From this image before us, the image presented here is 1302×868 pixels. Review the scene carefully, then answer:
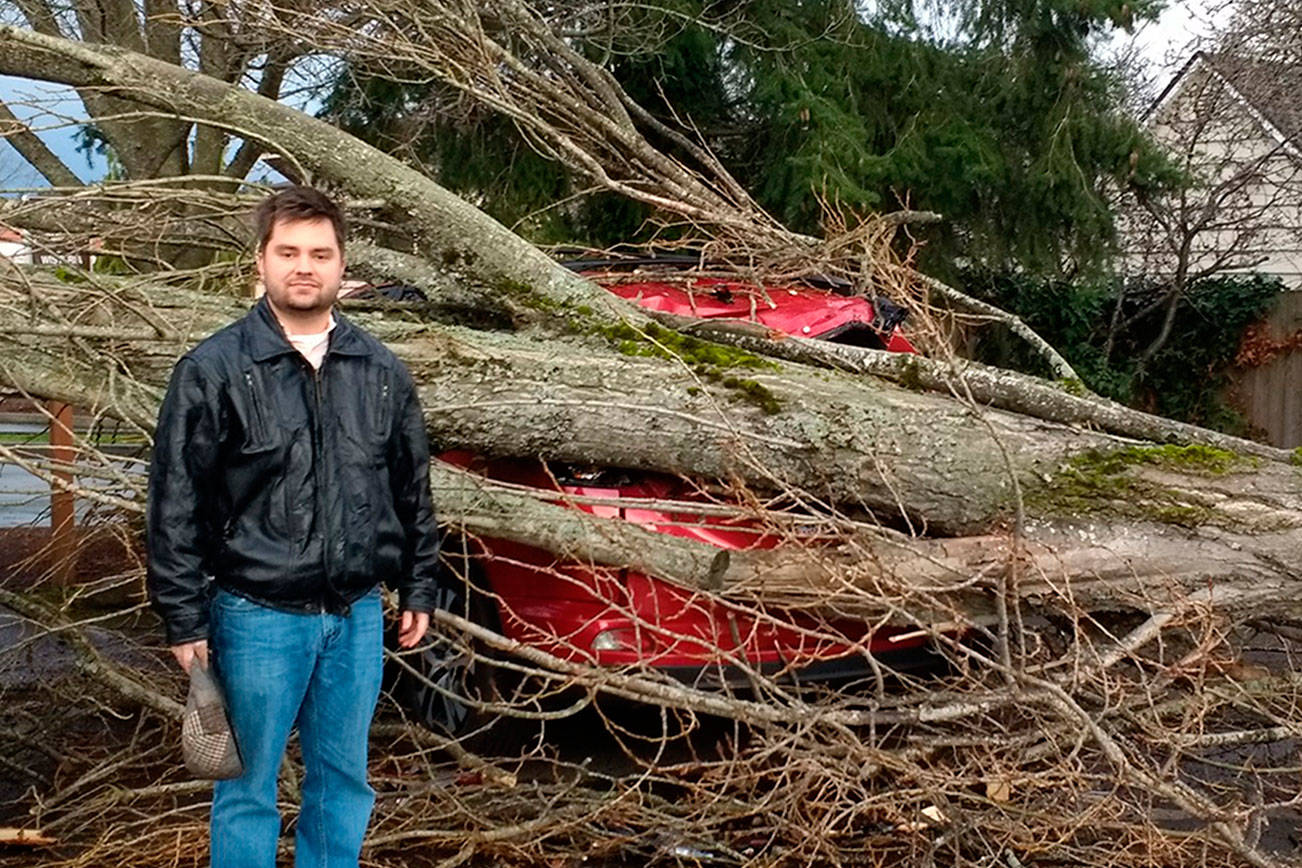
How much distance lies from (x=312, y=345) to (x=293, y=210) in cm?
31

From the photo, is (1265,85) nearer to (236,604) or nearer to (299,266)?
(299,266)

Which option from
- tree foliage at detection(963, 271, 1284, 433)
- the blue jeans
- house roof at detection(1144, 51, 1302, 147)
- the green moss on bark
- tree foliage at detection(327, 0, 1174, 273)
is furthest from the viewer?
tree foliage at detection(963, 271, 1284, 433)

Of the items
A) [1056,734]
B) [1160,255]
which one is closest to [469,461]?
[1056,734]

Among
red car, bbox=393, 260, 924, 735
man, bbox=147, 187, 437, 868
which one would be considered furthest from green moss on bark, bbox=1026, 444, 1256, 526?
man, bbox=147, 187, 437, 868

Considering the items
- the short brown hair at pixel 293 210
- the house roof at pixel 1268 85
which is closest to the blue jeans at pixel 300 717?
the short brown hair at pixel 293 210

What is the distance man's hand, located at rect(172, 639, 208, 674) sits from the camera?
277 cm

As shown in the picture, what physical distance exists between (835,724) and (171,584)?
1.79m

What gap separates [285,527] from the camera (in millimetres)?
2865

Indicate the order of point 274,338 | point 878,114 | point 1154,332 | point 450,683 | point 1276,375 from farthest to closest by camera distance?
1. point 1154,332
2. point 1276,375
3. point 878,114
4. point 450,683
5. point 274,338

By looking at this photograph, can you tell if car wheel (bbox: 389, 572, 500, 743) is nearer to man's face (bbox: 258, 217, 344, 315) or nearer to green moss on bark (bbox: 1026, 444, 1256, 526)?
man's face (bbox: 258, 217, 344, 315)

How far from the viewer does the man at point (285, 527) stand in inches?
110

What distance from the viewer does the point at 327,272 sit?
2.94 metres

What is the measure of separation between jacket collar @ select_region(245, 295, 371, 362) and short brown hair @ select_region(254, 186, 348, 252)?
0.16 metres

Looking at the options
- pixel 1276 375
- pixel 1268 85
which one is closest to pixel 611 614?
pixel 1276 375
